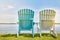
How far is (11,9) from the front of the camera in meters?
7.18

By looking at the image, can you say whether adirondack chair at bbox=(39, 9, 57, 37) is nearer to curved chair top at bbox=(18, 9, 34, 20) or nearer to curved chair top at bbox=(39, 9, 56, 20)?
curved chair top at bbox=(39, 9, 56, 20)

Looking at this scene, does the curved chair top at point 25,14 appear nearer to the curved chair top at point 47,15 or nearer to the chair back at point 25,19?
the chair back at point 25,19

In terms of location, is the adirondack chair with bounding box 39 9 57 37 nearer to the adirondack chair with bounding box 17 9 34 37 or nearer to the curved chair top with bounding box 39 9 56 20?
the curved chair top with bounding box 39 9 56 20

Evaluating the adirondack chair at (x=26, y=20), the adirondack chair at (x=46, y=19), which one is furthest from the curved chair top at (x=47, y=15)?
the adirondack chair at (x=26, y=20)

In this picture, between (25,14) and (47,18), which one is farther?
(25,14)

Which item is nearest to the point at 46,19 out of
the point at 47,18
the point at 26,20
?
the point at 47,18

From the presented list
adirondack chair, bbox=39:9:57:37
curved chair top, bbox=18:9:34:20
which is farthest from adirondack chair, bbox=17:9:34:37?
adirondack chair, bbox=39:9:57:37

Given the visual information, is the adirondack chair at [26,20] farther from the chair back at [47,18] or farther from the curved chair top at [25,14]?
the chair back at [47,18]

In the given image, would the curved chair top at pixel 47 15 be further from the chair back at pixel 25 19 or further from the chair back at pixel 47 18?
the chair back at pixel 25 19

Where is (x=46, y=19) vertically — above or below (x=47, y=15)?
below

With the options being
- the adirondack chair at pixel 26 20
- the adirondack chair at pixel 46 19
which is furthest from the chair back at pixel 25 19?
the adirondack chair at pixel 46 19

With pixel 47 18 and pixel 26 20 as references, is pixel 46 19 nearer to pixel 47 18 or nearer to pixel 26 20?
pixel 47 18

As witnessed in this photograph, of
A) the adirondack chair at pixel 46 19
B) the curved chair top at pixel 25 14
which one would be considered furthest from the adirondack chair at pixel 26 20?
the adirondack chair at pixel 46 19

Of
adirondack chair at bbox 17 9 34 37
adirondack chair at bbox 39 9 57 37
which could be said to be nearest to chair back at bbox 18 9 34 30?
adirondack chair at bbox 17 9 34 37
